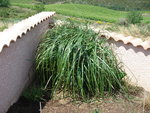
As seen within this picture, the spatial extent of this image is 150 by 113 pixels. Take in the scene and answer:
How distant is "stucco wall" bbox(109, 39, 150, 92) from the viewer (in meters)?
5.29

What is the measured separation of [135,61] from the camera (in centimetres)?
543

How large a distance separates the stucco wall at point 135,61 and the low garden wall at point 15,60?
1.82m

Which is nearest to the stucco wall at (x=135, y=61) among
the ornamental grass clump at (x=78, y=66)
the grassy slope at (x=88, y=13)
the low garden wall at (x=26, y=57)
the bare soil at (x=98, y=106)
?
the low garden wall at (x=26, y=57)

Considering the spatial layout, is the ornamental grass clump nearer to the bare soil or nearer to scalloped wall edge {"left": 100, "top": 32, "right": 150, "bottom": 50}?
the bare soil

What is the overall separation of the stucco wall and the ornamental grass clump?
1.62 ft

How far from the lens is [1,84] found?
144 inches

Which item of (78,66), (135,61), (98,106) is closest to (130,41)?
(135,61)

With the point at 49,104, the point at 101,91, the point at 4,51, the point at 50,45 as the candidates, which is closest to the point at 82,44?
the point at 50,45

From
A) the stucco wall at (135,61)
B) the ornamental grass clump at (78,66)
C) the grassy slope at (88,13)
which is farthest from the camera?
the grassy slope at (88,13)

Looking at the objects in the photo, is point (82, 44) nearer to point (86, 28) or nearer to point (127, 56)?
point (86, 28)

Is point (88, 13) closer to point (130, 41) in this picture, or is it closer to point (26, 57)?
point (130, 41)

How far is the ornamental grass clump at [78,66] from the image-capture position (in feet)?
14.9

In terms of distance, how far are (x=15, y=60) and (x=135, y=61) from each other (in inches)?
104

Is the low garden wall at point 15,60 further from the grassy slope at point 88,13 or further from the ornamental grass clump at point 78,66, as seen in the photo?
the grassy slope at point 88,13
